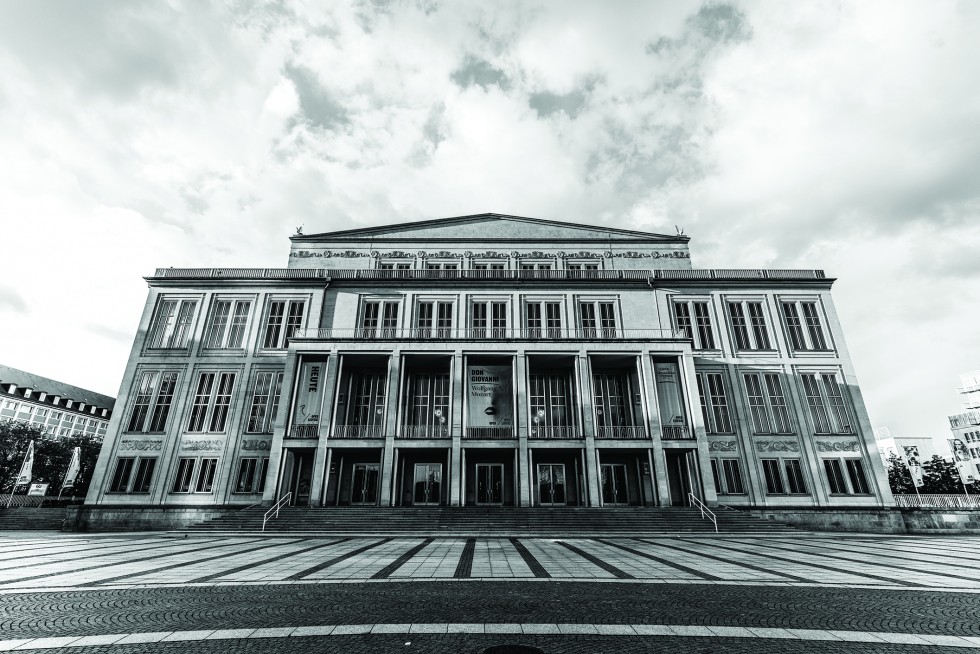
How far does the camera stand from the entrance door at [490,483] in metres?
27.5

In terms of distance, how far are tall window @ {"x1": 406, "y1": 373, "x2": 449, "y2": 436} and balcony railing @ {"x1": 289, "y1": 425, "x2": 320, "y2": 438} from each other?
5.56m

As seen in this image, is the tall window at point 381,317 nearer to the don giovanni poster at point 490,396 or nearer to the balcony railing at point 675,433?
the don giovanni poster at point 490,396

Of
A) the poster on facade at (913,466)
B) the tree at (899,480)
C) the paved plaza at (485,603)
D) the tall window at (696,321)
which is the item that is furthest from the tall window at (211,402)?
the tree at (899,480)

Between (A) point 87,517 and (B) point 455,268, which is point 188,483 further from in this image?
(B) point 455,268

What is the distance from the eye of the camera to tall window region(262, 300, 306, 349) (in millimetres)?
30547

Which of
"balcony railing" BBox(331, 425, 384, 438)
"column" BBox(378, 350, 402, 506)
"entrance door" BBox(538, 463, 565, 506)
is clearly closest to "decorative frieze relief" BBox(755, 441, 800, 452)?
"entrance door" BBox(538, 463, 565, 506)

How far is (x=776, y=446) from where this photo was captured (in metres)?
27.7

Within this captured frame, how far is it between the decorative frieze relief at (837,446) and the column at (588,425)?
14689mm

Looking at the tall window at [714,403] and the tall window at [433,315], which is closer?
the tall window at [714,403]

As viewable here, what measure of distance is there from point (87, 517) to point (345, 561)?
72.6 ft

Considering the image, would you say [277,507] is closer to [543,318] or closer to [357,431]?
[357,431]

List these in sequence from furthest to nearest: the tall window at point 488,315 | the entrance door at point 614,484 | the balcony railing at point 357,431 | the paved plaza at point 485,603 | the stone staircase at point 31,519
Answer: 1. the tall window at point 488,315
2. the entrance door at point 614,484
3. the balcony railing at point 357,431
4. the stone staircase at point 31,519
5. the paved plaza at point 485,603

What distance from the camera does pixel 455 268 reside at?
116 feet

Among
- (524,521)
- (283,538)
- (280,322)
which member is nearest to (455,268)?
(280,322)
